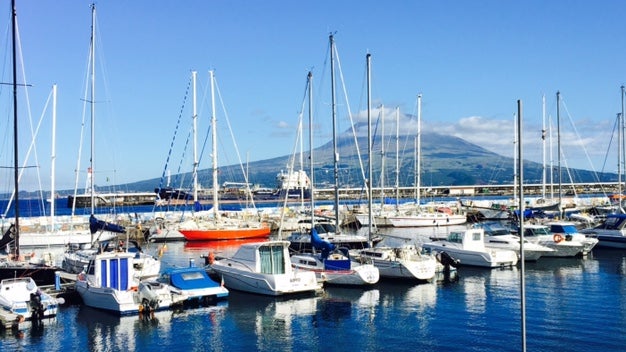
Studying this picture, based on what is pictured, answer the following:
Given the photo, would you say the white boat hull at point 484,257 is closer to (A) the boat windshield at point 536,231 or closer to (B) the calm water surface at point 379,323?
(B) the calm water surface at point 379,323

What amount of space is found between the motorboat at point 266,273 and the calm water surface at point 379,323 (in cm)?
57

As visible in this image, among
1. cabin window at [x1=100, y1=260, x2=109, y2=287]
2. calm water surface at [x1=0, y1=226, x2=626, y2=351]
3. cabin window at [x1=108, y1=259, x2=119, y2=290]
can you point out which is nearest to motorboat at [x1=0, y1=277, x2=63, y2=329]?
calm water surface at [x1=0, y1=226, x2=626, y2=351]

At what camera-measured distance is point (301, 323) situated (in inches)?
909

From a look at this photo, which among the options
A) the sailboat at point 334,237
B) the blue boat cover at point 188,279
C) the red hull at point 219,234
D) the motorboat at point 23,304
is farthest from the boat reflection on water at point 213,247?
the motorboat at point 23,304

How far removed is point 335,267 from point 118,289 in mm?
10718

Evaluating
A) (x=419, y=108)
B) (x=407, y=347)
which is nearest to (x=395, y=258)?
(x=407, y=347)

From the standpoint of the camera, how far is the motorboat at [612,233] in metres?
43.8

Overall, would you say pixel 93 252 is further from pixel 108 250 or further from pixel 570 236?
pixel 570 236

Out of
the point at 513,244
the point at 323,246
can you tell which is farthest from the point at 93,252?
the point at 513,244

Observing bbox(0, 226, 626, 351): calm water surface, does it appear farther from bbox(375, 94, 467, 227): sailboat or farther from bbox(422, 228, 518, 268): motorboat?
bbox(375, 94, 467, 227): sailboat

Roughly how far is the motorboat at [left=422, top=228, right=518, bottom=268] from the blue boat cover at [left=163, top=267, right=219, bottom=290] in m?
15.5

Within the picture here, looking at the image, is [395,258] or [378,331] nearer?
[378,331]

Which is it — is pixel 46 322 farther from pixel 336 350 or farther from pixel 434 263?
pixel 434 263

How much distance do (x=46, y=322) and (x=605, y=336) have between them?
20951mm
